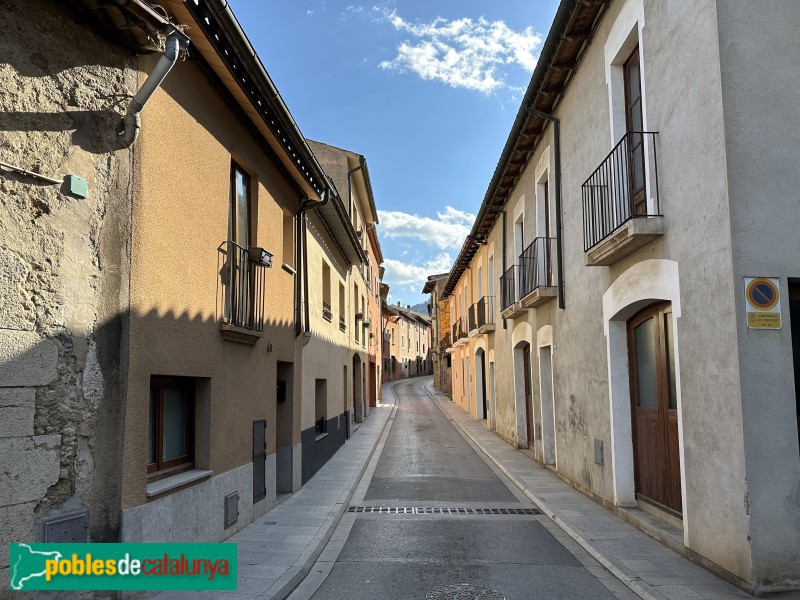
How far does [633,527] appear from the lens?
292 inches

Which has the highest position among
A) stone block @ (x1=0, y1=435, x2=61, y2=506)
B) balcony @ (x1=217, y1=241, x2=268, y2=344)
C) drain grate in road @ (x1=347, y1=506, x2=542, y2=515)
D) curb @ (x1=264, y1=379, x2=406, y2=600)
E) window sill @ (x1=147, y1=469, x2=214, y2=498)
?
balcony @ (x1=217, y1=241, x2=268, y2=344)

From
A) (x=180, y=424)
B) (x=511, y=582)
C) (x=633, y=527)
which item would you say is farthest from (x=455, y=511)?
(x=180, y=424)

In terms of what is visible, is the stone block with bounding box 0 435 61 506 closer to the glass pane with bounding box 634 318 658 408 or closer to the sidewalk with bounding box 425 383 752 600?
the sidewalk with bounding box 425 383 752 600

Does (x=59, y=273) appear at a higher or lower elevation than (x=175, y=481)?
higher

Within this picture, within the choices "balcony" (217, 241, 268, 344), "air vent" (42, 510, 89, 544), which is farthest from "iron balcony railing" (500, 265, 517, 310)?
"air vent" (42, 510, 89, 544)

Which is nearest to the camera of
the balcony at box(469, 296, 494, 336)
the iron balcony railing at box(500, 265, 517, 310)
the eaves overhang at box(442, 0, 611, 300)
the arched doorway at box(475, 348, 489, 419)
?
the eaves overhang at box(442, 0, 611, 300)

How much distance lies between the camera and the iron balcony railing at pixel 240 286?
6.86 metres

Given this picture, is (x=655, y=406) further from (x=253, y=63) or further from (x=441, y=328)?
(x=441, y=328)

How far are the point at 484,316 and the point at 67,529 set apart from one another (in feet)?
54.5

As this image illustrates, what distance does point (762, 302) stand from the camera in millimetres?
5203

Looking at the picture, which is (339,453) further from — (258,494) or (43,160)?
(43,160)

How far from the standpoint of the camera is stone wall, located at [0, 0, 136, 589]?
4.17 meters

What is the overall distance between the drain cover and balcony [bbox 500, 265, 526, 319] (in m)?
8.30

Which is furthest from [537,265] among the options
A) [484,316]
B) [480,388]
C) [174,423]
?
[480,388]
